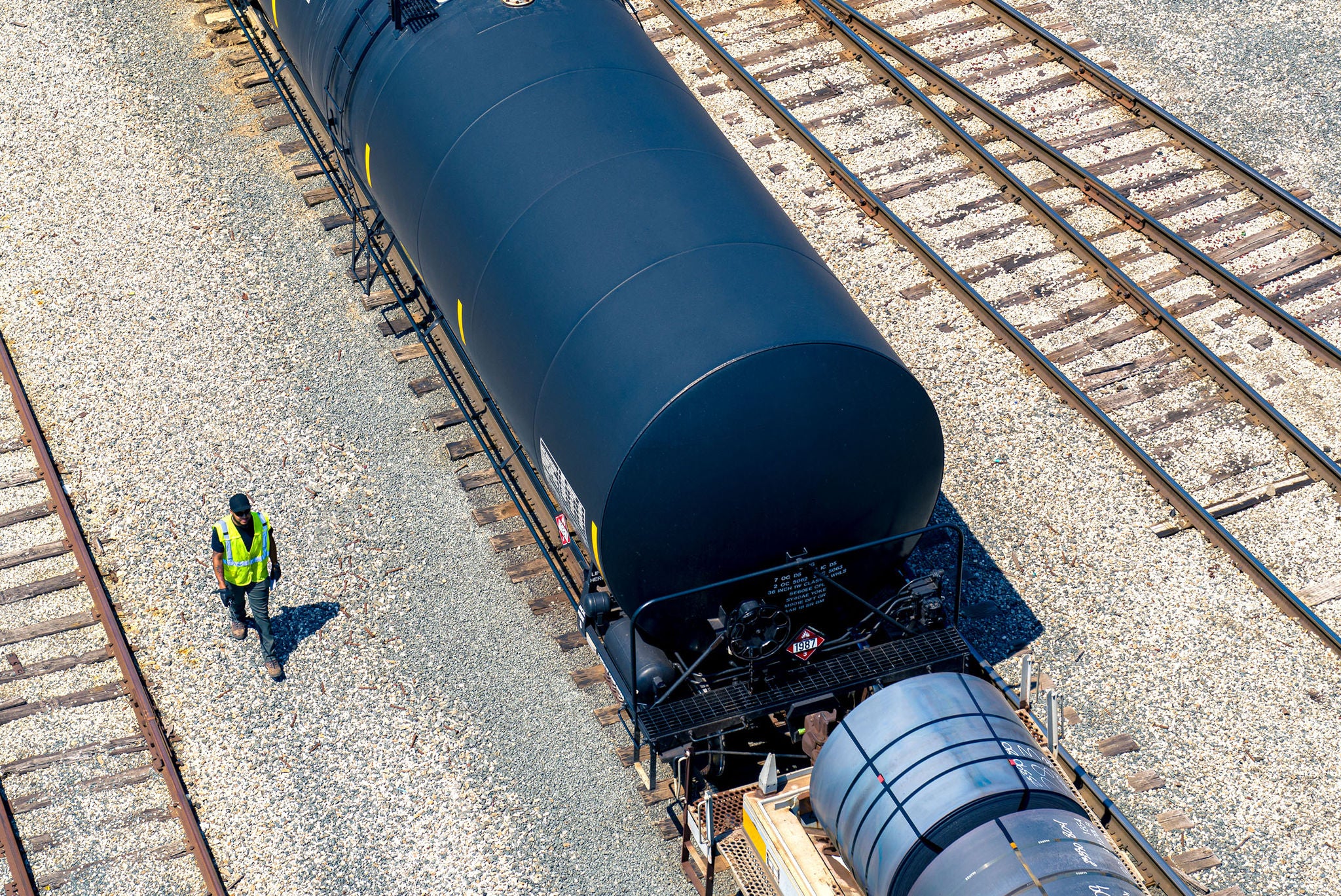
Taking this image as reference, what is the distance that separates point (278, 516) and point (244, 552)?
6.43 feet

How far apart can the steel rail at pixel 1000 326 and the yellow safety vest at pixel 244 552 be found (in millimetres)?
8200

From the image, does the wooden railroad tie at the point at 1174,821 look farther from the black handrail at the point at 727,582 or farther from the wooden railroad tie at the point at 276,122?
the wooden railroad tie at the point at 276,122

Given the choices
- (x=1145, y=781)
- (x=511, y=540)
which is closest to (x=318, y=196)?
(x=511, y=540)

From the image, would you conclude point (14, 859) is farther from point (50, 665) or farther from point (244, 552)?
point (244, 552)

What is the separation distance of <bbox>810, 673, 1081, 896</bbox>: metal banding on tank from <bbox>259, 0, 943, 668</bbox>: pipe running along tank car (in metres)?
1.19

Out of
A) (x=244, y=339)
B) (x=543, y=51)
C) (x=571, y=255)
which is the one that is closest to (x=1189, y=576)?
(x=571, y=255)

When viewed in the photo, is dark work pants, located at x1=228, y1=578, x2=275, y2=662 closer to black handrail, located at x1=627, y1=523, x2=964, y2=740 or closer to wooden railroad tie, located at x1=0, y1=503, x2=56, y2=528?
wooden railroad tie, located at x1=0, y1=503, x2=56, y2=528

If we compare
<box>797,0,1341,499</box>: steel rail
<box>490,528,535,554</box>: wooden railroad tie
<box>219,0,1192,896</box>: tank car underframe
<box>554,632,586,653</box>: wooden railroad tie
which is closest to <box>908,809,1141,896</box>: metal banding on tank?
<box>219,0,1192,896</box>: tank car underframe

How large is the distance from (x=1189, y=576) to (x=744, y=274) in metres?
5.85

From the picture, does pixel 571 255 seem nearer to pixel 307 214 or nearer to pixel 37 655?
pixel 37 655

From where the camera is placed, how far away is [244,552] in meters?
11.9

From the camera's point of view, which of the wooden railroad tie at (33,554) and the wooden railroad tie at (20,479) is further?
the wooden railroad tie at (20,479)

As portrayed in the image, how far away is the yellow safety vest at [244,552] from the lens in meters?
11.8

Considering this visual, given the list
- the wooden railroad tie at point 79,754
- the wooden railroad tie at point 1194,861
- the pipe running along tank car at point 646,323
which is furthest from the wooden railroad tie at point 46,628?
the wooden railroad tie at point 1194,861
